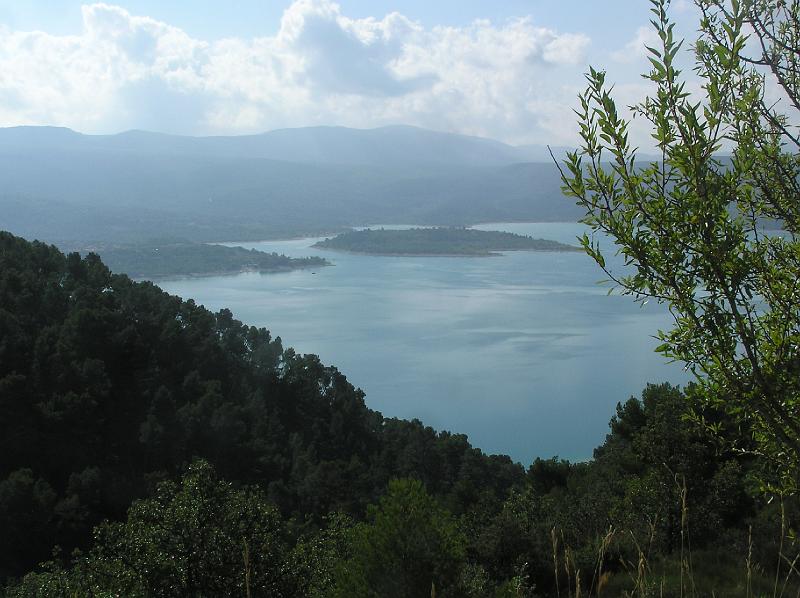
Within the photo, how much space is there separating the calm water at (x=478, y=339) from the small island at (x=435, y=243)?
12.8ft

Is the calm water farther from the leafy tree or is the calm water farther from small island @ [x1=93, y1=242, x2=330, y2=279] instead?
the leafy tree

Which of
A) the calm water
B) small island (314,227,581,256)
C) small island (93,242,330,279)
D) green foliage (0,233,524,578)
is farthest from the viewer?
small island (314,227,581,256)

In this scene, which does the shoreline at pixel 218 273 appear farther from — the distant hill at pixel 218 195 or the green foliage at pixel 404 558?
the green foliage at pixel 404 558

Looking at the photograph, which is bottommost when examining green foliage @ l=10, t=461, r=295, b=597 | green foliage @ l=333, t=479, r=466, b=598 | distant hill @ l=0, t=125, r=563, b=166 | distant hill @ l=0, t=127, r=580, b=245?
green foliage @ l=10, t=461, r=295, b=597

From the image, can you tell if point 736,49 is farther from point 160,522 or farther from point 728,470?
point 728,470

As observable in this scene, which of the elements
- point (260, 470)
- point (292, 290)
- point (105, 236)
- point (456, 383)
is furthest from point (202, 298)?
point (260, 470)

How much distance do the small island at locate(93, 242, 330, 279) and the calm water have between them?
2.60 ft

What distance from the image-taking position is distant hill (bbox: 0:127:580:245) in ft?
146

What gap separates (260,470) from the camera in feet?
29.2

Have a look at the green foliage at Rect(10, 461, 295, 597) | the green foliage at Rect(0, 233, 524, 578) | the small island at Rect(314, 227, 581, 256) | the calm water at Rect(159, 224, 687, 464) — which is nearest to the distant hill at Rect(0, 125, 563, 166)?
the small island at Rect(314, 227, 581, 256)

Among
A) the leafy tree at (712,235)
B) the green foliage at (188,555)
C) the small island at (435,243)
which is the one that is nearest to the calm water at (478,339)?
the small island at (435,243)

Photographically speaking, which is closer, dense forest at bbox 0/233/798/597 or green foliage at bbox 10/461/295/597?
dense forest at bbox 0/233/798/597

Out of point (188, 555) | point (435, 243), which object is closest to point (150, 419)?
point (188, 555)

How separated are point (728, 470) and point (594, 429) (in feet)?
37.4
